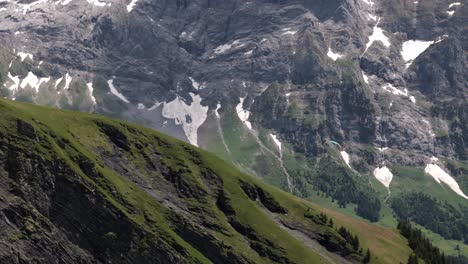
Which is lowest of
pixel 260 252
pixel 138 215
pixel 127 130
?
pixel 260 252

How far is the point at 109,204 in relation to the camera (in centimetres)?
15375

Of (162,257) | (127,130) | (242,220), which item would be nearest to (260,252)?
(242,220)

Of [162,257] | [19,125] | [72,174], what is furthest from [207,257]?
[19,125]

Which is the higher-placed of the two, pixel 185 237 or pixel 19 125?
pixel 19 125

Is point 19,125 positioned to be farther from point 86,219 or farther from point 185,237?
point 185,237

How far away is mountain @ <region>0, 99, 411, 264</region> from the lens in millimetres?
138750

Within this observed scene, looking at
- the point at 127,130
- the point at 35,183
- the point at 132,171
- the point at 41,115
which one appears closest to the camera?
the point at 35,183

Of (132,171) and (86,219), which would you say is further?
(132,171)

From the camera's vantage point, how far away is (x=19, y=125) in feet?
484

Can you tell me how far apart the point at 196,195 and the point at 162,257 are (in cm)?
3470

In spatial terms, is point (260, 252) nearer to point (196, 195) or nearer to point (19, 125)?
point (196, 195)

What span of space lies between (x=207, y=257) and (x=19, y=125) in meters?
54.3

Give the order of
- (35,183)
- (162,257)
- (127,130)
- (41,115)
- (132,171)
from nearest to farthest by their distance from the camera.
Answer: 1. (35,183)
2. (162,257)
3. (41,115)
4. (132,171)
5. (127,130)

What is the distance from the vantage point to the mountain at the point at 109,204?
139 m
